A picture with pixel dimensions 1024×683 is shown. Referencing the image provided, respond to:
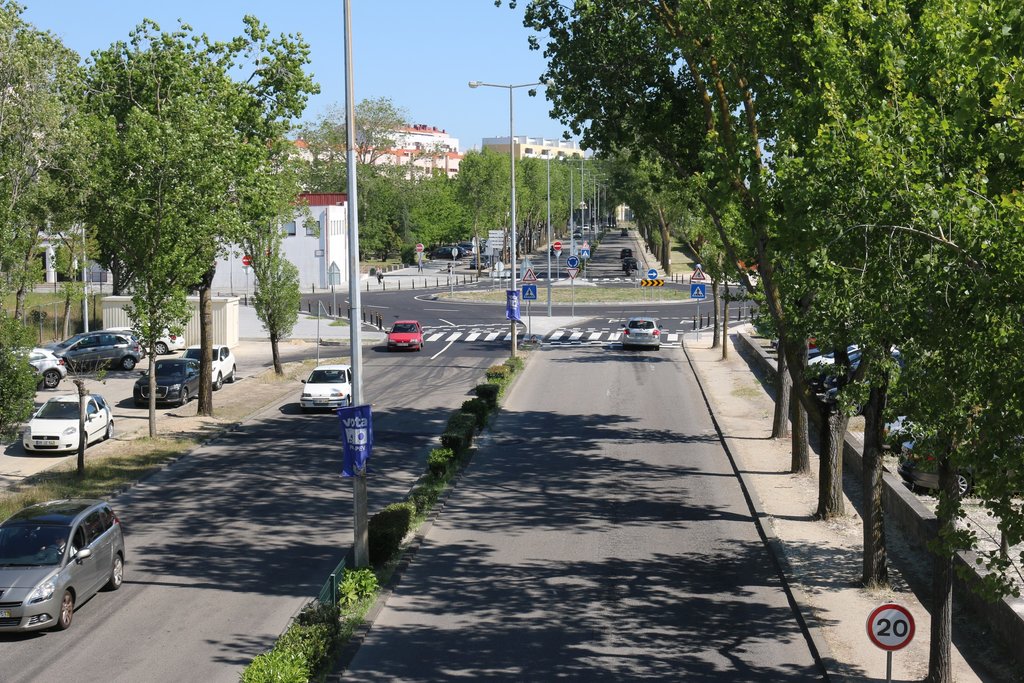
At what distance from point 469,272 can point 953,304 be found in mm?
95111

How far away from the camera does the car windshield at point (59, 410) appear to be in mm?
28094

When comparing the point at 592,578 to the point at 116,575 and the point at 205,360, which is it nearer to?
the point at 116,575

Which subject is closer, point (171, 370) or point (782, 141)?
point (782, 141)

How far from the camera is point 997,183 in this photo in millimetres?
10688

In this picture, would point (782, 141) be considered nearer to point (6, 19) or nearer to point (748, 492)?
point (748, 492)

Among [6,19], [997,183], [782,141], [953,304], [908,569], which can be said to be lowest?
[908,569]

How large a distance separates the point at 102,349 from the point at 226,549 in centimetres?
2581

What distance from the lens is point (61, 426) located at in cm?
2773

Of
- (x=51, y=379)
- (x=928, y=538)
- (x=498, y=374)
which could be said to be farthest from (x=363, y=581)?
(x=51, y=379)

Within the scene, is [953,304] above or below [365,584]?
above

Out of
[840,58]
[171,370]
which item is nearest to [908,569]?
[840,58]

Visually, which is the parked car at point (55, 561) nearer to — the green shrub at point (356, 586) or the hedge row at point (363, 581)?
the hedge row at point (363, 581)

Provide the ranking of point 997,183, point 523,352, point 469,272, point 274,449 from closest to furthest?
point 997,183, point 274,449, point 523,352, point 469,272

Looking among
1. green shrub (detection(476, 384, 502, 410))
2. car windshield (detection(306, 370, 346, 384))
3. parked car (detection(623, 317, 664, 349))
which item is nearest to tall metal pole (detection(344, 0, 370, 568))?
green shrub (detection(476, 384, 502, 410))
